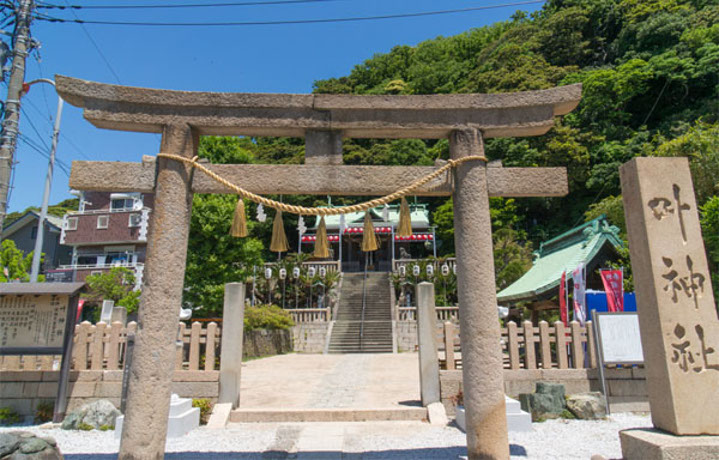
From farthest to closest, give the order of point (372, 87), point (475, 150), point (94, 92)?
1. point (372, 87)
2. point (475, 150)
3. point (94, 92)

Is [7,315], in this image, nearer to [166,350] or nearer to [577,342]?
[166,350]

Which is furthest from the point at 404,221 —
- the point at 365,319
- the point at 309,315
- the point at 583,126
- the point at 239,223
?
the point at 583,126

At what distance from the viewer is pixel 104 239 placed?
2705 cm

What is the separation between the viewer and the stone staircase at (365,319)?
1966 cm

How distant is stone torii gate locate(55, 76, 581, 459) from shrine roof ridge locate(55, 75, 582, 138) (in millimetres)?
11

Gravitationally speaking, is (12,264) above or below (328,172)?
above

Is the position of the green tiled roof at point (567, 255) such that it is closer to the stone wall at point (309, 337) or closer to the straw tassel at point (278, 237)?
the straw tassel at point (278, 237)

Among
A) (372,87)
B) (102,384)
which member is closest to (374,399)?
(102,384)

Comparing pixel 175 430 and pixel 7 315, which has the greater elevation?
pixel 7 315

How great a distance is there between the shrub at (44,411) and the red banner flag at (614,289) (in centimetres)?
1135

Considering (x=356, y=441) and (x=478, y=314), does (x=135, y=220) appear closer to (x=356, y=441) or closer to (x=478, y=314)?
(x=356, y=441)

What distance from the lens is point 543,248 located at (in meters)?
17.1

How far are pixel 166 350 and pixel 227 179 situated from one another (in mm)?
1910

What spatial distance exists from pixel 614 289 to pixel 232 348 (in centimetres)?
838
